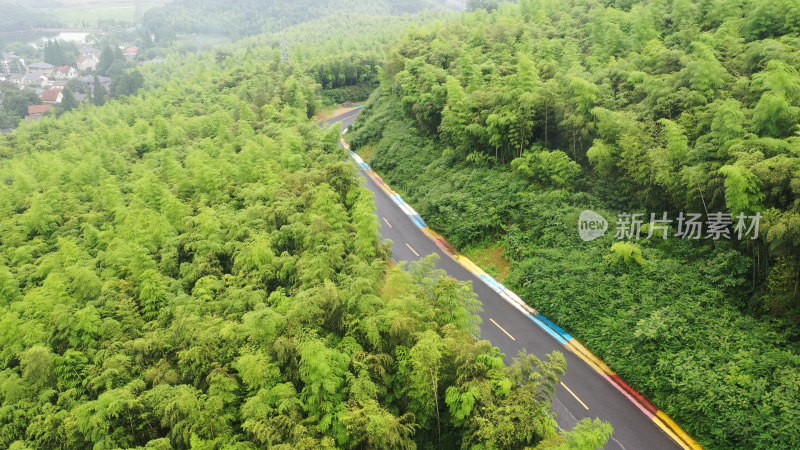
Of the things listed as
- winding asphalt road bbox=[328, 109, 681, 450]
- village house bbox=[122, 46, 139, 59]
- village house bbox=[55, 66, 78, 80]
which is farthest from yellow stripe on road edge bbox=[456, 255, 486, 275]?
village house bbox=[122, 46, 139, 59]

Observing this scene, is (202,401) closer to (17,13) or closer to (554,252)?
(554,252)

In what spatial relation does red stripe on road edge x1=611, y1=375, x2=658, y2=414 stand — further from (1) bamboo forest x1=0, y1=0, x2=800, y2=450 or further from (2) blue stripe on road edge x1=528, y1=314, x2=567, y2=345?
(2) blue stripe on road edge x1=528, y1=314, x2=567, y2=345

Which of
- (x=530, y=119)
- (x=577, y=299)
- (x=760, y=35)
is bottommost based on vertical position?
(x=577, y=299)

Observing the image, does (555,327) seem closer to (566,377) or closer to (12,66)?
(566,377)

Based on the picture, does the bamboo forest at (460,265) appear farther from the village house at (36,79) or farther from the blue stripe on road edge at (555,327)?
the village house at (36,79)

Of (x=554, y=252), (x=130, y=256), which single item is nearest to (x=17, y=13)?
(x=130, y=256)

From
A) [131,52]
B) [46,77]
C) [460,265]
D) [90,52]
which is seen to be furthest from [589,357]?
[90,52]
